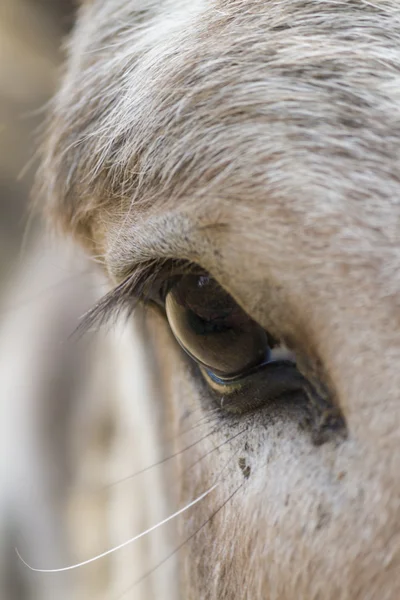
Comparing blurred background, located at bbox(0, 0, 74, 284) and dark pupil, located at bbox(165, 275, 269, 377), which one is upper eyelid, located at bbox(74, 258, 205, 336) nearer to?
dark pupil, located at bbox(165, 275, 269, 377)

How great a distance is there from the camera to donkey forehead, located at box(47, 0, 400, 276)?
1.83 ft

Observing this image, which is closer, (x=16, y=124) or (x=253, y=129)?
(x=253, y=129)

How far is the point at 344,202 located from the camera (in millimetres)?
552

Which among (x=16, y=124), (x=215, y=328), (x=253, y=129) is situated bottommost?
(x=215, y=328)

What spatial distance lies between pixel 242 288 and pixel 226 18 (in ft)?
0.93

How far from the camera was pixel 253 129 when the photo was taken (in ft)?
2.01

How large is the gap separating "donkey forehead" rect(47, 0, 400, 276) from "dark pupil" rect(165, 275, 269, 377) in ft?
0.21

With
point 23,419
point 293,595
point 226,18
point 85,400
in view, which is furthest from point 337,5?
point 23,419

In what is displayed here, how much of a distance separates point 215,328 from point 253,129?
227mm

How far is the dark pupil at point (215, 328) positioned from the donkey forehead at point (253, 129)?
6cm

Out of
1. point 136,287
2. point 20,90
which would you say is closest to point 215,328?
point 136,287

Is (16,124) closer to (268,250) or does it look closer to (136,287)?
(136,287)

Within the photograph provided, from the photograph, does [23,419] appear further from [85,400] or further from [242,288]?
[242,288]

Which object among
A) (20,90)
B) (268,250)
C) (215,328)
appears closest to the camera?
(268,250)
